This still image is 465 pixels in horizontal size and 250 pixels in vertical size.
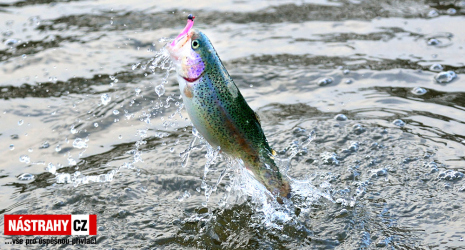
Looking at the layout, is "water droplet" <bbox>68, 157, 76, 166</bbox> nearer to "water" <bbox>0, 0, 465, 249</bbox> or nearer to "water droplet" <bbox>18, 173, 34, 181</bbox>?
"water" <bbox>0, 0, 465, 249</bbox>

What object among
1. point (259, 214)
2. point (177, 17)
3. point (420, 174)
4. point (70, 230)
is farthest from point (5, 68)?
point (420, 174)

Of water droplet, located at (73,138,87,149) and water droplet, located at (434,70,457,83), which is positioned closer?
water droplet, located at (73,138,87,149)

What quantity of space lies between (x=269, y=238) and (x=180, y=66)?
1.36 metres

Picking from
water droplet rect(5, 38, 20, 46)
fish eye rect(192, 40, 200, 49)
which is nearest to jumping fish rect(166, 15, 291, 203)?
fish eye rect(192, 40, 200, 49)

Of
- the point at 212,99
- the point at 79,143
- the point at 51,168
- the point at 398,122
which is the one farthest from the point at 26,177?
the point at 398,122

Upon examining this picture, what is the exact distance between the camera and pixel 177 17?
23.5 ft

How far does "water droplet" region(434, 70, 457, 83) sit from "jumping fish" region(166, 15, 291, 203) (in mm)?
2986

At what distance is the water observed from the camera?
3650mm

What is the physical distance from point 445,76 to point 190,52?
3576 mm

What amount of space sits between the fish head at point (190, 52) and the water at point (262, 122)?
41 centimetres

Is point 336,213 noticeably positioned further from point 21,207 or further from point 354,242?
point 21,207

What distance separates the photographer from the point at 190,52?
2.88 metres

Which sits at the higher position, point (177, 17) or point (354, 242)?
point (177, 17)

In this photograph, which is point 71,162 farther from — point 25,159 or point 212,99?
point 212,99
